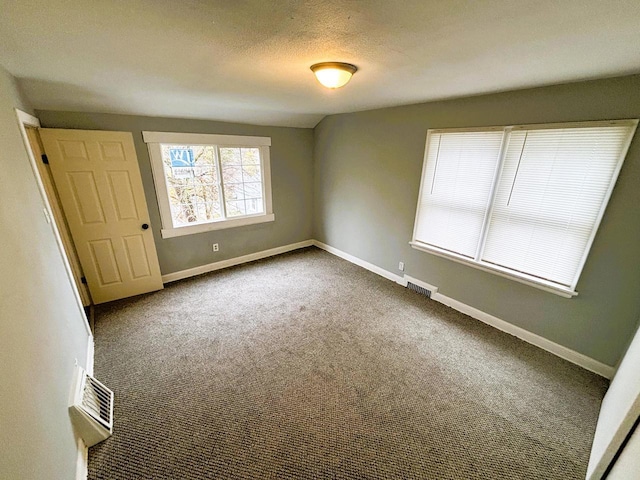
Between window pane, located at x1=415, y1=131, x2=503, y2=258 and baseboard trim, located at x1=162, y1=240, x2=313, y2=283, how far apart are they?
239 centimetres

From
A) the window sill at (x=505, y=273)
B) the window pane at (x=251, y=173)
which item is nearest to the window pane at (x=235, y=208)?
the window pane at (x=251, y=173)

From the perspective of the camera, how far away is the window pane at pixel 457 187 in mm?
2420

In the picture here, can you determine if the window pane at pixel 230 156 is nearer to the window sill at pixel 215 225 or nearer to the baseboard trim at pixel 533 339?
the window sill at pixel 215 225

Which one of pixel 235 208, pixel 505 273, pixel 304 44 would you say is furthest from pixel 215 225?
pixel 505 273

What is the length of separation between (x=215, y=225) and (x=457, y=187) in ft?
10.5

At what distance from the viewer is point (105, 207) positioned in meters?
2.73

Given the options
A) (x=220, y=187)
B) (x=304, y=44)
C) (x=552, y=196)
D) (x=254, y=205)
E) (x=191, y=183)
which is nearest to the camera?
(x=304, y=44)

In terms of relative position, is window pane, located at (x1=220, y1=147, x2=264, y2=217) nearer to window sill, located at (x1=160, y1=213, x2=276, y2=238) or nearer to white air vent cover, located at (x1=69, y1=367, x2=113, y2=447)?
window sill, located at (x1=160, y1=213, x2=276, y2=238)

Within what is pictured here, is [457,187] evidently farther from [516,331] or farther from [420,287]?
[516,331]

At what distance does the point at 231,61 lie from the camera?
4.90ft

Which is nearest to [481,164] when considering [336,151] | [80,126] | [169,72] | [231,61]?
[336,151]

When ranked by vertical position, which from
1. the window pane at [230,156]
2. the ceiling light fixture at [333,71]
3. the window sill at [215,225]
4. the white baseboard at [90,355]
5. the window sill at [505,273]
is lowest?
the white baseboard at [90,355]

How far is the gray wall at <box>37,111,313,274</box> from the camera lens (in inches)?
107

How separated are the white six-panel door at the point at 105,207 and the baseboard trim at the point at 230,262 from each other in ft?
1.09
